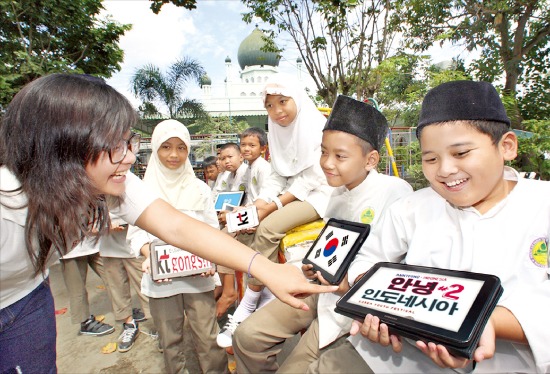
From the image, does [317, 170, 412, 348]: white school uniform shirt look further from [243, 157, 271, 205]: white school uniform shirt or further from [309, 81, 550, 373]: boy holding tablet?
[243, 157, 271, 205]: white school uniform shirt

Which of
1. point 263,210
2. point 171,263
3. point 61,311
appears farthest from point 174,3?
point 61,311

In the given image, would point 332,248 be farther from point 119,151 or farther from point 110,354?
point 110,354

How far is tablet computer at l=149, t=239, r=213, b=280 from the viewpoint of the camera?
2121mm

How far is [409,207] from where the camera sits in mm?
1490

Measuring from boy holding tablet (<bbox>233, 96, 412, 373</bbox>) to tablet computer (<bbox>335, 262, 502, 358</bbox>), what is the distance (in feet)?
1.92

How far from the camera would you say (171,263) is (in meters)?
2.16

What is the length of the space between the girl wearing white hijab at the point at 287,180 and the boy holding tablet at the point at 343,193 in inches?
24.5

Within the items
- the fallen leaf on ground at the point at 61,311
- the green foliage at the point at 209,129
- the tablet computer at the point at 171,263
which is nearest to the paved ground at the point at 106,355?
the fallen leaf on ground at the point at 61,311

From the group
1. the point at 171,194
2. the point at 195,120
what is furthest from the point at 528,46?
the point at 195,120

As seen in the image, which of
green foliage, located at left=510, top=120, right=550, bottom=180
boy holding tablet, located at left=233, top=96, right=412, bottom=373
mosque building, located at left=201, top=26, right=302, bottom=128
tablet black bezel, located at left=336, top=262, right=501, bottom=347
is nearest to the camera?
tablet black bezel, located at left=336, top=262, right=501, bottom=347

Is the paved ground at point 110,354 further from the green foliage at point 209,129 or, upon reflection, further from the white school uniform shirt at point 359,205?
the green foliage at point 209,129

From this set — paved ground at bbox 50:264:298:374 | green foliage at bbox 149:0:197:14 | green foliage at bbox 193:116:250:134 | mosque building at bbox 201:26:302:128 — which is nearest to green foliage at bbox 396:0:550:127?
green foliage at bbox 149:0:197:14

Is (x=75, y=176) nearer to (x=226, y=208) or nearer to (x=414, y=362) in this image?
(x=414, y=362)

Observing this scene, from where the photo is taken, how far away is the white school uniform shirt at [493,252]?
3.62 ft
